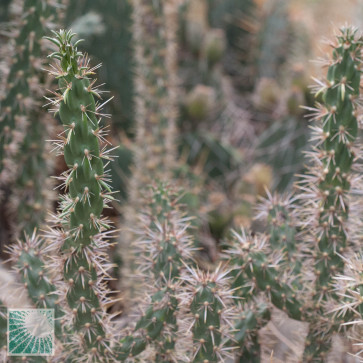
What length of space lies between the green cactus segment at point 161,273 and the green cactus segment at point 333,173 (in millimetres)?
447

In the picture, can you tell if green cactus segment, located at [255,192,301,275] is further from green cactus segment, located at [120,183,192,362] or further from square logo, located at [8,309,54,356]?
square logo, located at [8,309,54,356]

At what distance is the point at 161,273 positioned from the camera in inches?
73.4

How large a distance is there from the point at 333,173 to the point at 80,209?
2.75ft

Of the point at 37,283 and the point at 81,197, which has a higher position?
the point at 81,197


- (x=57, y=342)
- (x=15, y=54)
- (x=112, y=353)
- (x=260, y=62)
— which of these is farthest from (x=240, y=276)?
(x=260, y=62)

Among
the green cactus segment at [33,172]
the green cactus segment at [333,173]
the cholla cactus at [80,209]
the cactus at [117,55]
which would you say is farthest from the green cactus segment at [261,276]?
the cactus at [117,55]

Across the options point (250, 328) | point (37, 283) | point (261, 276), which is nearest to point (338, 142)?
point (261, 276)

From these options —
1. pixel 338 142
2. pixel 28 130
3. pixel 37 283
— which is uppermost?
pixel 338 142

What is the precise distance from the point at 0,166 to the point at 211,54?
78.9 inches

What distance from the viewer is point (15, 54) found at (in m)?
2.45

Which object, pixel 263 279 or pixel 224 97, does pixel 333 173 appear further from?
pixel 224 97

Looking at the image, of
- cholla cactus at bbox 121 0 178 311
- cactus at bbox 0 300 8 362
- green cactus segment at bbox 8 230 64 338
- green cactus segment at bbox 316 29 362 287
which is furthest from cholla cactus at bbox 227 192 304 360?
cholla cactus at bbox 121 0 178 311

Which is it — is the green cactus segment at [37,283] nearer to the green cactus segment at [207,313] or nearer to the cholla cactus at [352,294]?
the green cactus segment at [207,313]

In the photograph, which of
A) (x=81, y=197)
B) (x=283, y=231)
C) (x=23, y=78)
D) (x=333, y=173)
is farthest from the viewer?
(x=23, y=78)
